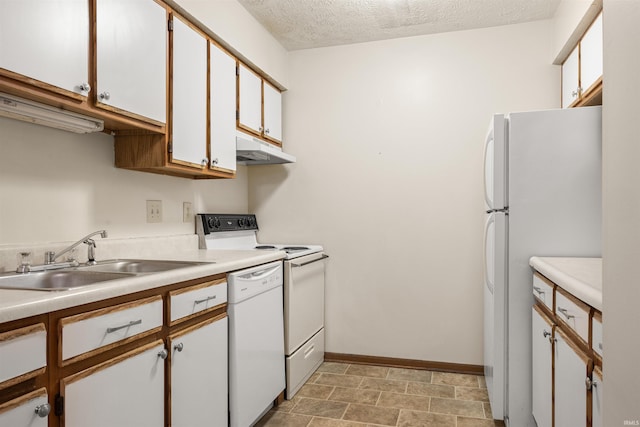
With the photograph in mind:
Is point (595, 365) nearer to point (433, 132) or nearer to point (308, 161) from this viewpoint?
point (433, 132)

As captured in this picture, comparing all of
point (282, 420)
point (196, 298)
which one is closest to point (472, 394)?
point (282, 420)

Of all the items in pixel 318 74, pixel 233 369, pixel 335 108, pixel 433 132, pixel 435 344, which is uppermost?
pixel 318 74

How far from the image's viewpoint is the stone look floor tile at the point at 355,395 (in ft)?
8.79

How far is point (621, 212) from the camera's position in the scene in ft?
2.35

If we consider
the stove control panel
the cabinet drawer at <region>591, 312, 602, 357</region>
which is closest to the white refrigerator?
the cabinet drawer at <region>591, 312, 602, 357</region>

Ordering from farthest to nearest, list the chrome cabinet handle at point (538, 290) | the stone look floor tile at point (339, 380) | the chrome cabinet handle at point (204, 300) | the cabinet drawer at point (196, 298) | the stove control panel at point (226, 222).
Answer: the stone look floor tile at point (339, 380), the stove control panel at point (226, 222), the chrome cabinet handle at point (538, 290), the chrome cabinet handle at point (204, 300), the cabinet drawer at point (196, 298)

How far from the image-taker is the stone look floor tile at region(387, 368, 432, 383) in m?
3.02

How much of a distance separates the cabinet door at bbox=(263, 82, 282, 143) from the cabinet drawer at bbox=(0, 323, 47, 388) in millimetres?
2280

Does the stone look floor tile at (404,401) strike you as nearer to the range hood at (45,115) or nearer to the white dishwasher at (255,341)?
the white dishwasher at (255,341)

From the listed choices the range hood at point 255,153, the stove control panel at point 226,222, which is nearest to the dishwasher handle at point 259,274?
the stove control panel at point 226,222

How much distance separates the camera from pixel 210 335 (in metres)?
1.86

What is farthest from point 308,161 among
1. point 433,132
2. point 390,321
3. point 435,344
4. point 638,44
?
point 638,44

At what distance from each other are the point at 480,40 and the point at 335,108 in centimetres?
116

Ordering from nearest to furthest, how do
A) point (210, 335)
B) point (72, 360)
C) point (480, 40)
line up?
1. point (72, 360)
2. point (210, 335)
3. point (480, 40)
